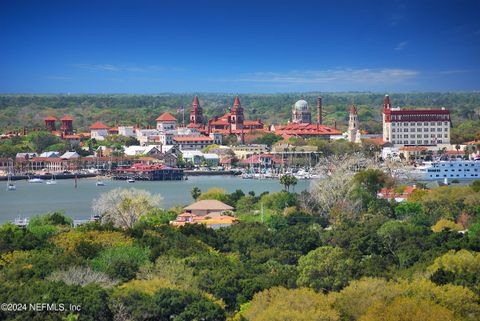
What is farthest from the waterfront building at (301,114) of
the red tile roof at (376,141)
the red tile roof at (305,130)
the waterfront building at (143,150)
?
the waterfront building at (143,150)

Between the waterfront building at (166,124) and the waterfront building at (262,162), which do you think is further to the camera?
the waterfront building at (166,124)

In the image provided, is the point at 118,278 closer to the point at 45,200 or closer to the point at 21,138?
the point at 45,200

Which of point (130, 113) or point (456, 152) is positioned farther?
point (130, 113)

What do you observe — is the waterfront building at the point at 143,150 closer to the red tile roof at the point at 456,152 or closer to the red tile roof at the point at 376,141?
the red tile roof at the point at 376,141

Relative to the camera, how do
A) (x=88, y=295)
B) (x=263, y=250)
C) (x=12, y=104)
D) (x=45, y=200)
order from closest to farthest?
1. (x=88, y=295)
2. (x=263, y=250)
3. (x=45, y=200)
4. (x=12, y=104)

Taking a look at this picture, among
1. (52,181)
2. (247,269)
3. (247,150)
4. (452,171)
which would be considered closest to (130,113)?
(247,150)

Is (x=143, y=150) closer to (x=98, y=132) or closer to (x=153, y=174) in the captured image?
(x=153, y=174)

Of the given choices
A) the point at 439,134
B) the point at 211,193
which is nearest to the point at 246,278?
the point at 211,193
